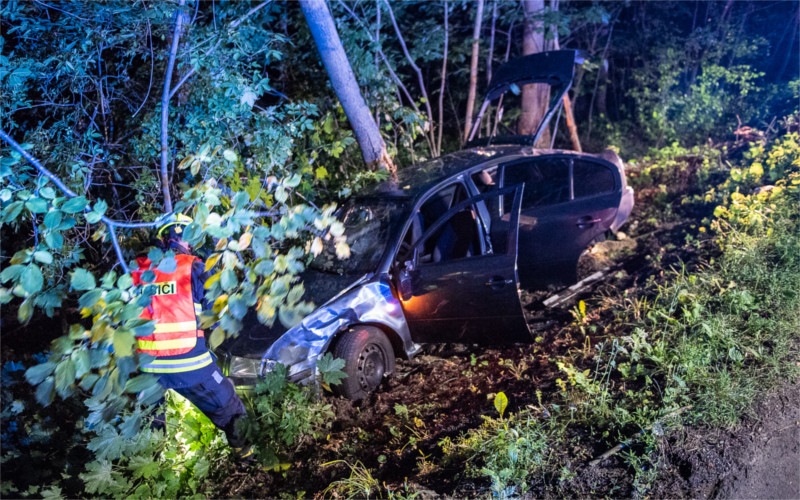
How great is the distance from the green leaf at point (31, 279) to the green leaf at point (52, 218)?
0.55 feet

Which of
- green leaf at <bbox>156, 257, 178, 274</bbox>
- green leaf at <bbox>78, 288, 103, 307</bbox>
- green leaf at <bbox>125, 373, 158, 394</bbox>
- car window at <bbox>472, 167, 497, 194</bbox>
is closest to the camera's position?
green leaf at <bbox>78, 288, 103, 307</bbox>

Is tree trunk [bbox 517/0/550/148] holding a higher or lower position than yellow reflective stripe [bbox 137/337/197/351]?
higher

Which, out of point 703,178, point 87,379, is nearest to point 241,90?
point 87,379

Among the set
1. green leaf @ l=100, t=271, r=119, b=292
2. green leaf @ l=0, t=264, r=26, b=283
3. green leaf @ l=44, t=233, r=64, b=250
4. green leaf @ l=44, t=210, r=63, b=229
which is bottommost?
green leaf @ l=100, t=271, r=119, b=292

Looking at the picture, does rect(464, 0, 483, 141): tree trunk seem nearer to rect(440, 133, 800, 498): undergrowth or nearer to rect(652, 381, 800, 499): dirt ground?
rect(440, 133, 800, 498): undergrowth

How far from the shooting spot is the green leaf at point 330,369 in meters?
3.41

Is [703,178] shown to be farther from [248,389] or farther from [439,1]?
[248,389]

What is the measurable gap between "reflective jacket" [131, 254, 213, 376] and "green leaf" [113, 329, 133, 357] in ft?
4.00

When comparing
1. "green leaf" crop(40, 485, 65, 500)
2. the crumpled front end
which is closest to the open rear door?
the crumpled front end

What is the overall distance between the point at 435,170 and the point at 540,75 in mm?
2036

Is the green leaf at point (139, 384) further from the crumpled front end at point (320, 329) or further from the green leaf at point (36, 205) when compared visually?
the crumpled front end at point (320, 329)

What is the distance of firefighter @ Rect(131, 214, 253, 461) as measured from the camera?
9.93 ft

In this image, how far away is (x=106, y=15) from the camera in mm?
4090

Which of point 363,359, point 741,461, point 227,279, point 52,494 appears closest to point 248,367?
point 363,359
